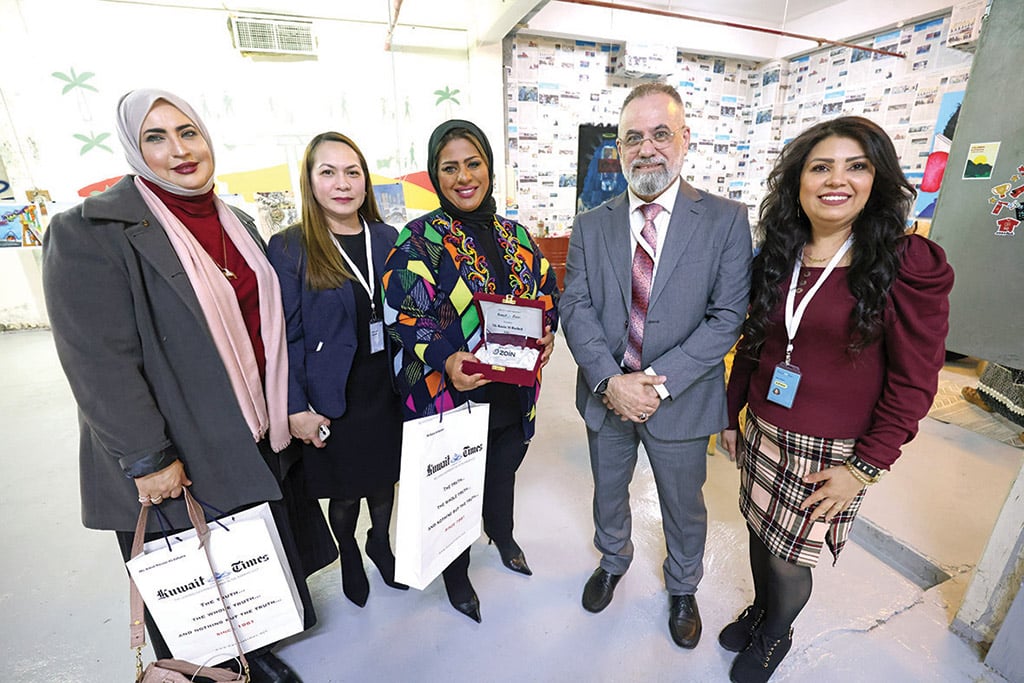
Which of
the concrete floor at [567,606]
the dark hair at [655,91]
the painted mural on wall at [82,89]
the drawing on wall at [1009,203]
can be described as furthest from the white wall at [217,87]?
the drawing on wall at [1009,203]

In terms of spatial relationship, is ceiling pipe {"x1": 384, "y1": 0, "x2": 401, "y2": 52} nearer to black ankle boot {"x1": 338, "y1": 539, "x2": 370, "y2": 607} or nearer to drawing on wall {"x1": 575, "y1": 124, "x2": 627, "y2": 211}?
drawing on wall {"x1": 575, "y1": 124, "x2": 627, "y2": 211}

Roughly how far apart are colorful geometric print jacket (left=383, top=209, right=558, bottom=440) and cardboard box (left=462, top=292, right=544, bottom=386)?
0.29 ft

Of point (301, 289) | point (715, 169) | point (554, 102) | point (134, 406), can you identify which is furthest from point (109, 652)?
point (715, 169)

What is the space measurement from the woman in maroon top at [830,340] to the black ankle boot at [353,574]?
1470 millimetres

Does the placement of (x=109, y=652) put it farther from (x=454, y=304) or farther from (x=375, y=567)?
(x=454, y=304)

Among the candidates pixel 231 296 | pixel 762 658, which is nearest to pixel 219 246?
pixel 231 296

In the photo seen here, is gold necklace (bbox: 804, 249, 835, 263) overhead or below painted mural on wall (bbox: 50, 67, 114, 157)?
below

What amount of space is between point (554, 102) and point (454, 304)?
5143 millimetres

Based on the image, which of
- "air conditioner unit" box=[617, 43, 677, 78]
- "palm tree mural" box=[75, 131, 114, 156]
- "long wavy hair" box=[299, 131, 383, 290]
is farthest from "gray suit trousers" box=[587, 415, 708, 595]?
"palm tree mural" box=[75, 131, 114, 156]

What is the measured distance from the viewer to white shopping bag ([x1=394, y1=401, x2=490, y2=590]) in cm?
121

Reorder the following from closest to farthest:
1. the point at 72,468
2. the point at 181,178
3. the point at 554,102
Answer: the point at 181,178 < the point at 72,468 < the point at 554,102

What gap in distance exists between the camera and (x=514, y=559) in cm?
195

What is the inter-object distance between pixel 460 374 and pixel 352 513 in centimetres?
85

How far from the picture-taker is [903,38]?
4938 millimetres
